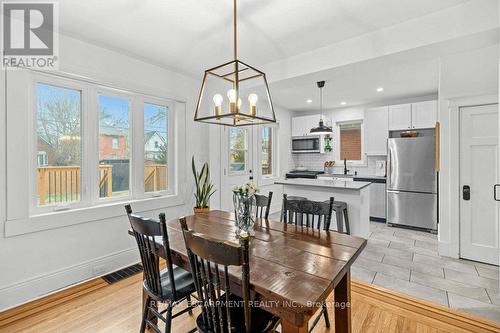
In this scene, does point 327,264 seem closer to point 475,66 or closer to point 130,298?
point 130,298

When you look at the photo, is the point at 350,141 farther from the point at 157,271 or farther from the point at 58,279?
the point at 58,279

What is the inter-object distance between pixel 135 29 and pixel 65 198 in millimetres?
1890

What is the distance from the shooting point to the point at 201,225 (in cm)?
214

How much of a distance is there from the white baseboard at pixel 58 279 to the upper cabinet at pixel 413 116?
517 centimetres

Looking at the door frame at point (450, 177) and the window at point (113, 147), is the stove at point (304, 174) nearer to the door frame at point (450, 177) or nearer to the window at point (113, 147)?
the door frame at point (450, 177)

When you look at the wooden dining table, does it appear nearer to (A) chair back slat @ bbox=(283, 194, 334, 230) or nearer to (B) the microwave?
(A) chair back slat @ bbox=(283, 194, 334, 230)

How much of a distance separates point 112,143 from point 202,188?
4.27 feet

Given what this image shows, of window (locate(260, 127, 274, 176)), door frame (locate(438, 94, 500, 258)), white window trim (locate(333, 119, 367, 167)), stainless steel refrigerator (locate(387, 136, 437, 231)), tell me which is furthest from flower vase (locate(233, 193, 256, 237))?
white window trim (locate(333, 119, 367, 167))

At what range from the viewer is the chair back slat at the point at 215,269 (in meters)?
1.07

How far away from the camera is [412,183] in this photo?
4449 mm

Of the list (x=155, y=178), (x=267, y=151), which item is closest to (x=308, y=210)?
(x=155, y=178)

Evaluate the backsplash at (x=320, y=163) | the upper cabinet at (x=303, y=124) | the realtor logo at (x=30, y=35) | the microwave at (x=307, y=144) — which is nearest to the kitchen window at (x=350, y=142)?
the backsplash at (x=320, y=163)

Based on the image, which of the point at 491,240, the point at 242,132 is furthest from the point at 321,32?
the point at 491,240

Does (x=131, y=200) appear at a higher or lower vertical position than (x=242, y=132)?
lower
